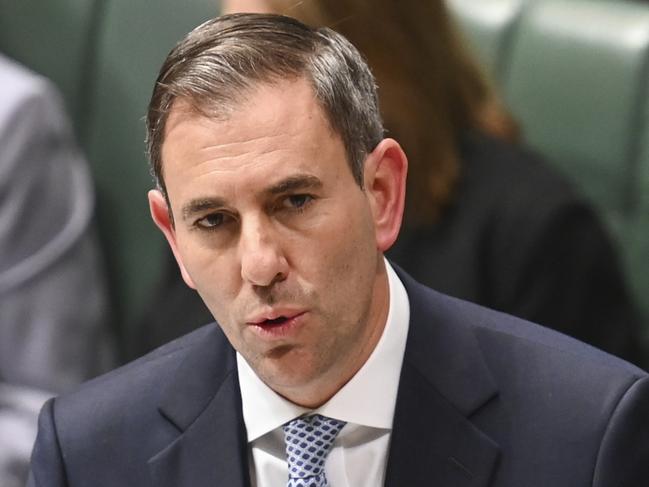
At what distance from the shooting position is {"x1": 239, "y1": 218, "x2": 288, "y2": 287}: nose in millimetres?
745

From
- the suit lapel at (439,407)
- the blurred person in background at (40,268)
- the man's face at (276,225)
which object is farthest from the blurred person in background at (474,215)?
the man's face at (276,225)

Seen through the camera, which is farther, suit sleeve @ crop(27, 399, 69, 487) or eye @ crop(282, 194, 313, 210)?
suit sleeve @ crop(27, 399, 69, 487)

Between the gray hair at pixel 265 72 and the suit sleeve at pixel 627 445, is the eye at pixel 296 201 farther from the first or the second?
the suit sleeve at pixel 627 445

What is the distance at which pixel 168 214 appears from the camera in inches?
32.2

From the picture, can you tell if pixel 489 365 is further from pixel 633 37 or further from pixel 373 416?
pixel 633 37

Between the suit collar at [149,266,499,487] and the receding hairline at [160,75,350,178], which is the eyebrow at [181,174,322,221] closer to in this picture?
the receding hairline at [160,75,350,178]

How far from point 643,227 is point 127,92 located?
52 centimetres

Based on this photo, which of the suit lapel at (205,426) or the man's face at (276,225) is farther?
the suit lapel at (205,426)

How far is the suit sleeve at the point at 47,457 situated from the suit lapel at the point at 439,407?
0.23 m

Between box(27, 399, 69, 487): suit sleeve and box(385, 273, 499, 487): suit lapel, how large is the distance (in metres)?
0.23

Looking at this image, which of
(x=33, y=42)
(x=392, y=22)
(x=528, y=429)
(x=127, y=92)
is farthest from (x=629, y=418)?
(x=33, y=42)

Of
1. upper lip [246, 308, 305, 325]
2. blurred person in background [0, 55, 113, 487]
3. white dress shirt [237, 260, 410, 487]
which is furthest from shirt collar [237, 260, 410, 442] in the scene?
blurred person in background [0, 55, 113, 487]

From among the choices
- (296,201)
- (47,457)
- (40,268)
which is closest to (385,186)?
(296,201)

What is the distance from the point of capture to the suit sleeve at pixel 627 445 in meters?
0.82
